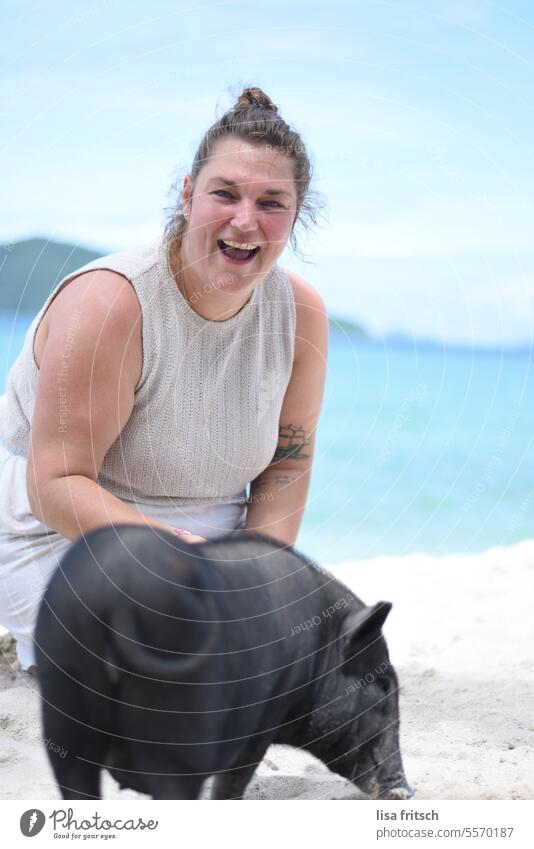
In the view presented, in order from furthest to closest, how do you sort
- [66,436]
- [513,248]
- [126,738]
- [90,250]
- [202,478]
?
[513,248] < [90,250] < [202,478] < [66,436] < [126,738]

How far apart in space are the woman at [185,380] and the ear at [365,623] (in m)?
0.26

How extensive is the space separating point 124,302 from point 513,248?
0.74 metres

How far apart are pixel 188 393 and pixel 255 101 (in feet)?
1.35

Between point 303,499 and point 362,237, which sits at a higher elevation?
point 362,237

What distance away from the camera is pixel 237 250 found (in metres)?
1.28

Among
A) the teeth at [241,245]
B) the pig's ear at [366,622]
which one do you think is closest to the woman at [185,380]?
the teeth at [241,245]

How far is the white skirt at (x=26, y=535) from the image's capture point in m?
1.38

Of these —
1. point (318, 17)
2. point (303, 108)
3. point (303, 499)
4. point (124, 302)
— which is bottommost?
point (303, 499)

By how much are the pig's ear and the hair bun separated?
0.68 metres

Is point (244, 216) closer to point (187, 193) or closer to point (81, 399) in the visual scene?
point (187, 193)

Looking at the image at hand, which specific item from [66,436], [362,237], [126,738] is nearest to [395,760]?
[126,738]

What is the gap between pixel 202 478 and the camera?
1.40 meters

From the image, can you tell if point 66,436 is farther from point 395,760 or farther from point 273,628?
point 395,760

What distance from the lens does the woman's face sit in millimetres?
1246
